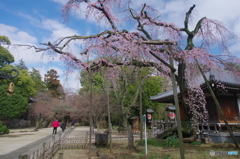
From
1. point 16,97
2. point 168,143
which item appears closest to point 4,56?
point 16,97

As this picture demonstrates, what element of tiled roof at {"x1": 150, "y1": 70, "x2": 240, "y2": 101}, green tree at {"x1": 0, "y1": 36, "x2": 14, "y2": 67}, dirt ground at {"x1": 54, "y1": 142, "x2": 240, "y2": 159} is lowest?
dirt ground at {"x1": 54, "y1": 142, "x2": 240, "y2": 159}

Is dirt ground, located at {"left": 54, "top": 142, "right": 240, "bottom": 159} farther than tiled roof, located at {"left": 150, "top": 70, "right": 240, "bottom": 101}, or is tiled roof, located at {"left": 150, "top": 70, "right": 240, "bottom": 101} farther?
tiled roof, located at {"left": 150, "top": 70, "right": 240, "bottom": 101}

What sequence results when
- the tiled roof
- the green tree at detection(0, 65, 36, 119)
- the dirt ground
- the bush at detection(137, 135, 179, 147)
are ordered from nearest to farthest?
the dirt ground → the bush at detection(137, 135, 179, 147) → the tiled roof → the green tree at detection(0, 65, 36, 119)

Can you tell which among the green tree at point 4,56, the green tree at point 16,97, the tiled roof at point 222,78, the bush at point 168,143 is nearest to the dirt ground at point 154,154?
the bush at point 168,143

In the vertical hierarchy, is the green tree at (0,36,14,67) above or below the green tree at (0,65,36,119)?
above

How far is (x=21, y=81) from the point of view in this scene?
2842 cm

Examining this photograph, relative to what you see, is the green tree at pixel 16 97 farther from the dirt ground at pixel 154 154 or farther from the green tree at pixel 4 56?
the dirt ground at pixel 154 154

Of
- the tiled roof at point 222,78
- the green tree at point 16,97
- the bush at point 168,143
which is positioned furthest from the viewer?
the green tree at point 16,97

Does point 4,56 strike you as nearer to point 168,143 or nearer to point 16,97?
point 16,97

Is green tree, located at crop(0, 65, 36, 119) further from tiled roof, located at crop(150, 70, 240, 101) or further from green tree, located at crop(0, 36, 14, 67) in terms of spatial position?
tiled roof, located at crop(150, 70, 240, 101)

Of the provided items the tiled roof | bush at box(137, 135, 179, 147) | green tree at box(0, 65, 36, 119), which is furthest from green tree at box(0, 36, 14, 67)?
bush at box(137, 135, 179, 147)

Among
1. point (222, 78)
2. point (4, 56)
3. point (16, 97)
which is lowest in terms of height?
A: point (222, 78)

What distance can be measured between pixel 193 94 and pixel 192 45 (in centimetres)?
299

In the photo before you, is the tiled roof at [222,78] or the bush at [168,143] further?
the tiled roof at [222,78]
